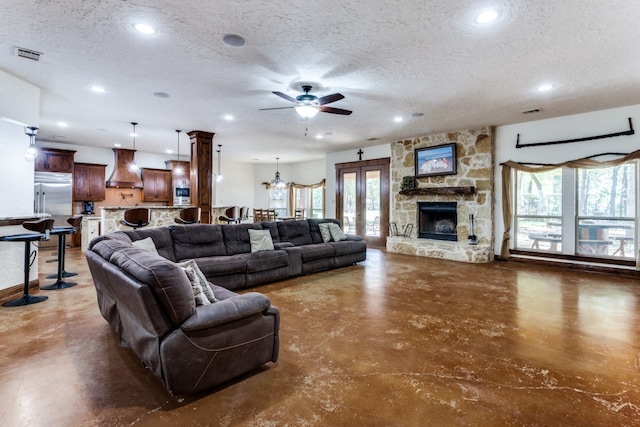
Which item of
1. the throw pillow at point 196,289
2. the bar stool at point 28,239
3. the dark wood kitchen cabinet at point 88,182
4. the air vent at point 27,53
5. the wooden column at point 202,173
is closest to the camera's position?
the throw pillow at point 196,289

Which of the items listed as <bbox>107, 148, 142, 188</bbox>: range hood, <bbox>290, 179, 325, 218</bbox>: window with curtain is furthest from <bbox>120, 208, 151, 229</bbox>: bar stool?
<bbox>290, 179, 325, 218</bbox>: window with curtain

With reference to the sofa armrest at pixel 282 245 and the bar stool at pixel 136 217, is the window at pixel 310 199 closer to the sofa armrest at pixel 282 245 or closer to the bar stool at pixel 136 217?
the sofa armrest at pixel 282 245

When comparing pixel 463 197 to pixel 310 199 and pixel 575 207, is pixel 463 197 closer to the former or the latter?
pixel 575 207

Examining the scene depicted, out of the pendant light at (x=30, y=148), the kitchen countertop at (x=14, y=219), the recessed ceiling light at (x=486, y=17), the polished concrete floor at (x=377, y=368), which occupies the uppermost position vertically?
the recessed ceiling light at (x=486, y=17)

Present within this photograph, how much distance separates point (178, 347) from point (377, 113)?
16.0ft

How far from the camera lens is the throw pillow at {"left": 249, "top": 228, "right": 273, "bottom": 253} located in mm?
4953

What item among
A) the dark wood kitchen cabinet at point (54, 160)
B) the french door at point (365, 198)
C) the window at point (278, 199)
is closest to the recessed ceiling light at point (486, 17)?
the french door at point (365, 198)

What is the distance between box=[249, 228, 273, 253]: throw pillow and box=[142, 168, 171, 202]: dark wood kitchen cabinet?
6.12m

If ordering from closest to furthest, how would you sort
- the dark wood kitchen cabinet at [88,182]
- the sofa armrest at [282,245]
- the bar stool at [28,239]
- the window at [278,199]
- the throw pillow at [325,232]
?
the bar stool at [28,239]
the sofa armrest at [282,245]
the throw pillow at [325,232]
the dark wood kitchen cabinet at [88,182]
the window at [278,199]

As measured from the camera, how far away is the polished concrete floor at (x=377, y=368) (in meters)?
1.81

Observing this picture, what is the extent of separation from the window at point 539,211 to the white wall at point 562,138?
12.9 inches

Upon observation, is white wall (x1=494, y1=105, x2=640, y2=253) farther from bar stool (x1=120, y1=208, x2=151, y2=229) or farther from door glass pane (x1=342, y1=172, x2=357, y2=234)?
bar stool (x1=120, y1=208, x2=151, y2=229)

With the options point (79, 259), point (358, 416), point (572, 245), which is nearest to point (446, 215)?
point (572, 245)

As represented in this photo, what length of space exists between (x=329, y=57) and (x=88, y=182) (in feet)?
27.1
